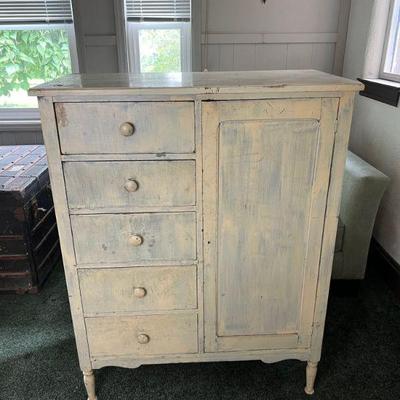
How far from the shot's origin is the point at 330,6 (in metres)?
2.49

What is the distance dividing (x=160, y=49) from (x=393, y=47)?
1448 mm

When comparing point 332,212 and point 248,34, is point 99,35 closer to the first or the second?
point 248,34

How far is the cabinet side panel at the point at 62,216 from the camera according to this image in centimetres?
107

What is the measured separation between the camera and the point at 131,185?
1.13 metres

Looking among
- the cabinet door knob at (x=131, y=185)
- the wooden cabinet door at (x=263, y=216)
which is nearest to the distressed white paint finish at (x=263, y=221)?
the wooden cabinet door at (x=263, y=216)

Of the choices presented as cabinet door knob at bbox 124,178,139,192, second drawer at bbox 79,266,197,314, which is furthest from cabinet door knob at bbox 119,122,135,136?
second drawer at bbox 79,266,197,314

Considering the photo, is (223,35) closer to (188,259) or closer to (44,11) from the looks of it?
(44,11)

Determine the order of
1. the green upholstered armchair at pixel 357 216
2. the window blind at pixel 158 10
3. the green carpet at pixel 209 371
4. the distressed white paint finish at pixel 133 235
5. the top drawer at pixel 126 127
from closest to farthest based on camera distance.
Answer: the top drawer at pixel 126 127, the distressed white paint finish at pixel 133 235, the green carpet at pixel 209 371, the green upholstered armchair at pixel 357 216, the window blind at pixel 158 10

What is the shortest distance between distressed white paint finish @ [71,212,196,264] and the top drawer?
0.70 feet

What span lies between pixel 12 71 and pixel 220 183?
2.33m

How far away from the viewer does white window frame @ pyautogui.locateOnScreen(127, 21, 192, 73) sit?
2.55 meters

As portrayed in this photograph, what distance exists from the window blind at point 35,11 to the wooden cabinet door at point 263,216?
1.99 m

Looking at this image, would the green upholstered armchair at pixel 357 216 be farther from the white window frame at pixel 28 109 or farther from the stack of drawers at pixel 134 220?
the white window frame at pixel 28 109

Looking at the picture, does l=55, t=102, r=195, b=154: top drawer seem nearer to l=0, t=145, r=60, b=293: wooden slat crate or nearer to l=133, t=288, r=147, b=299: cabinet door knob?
l=133, t=288, r=147, b=299: cabinet door knob
